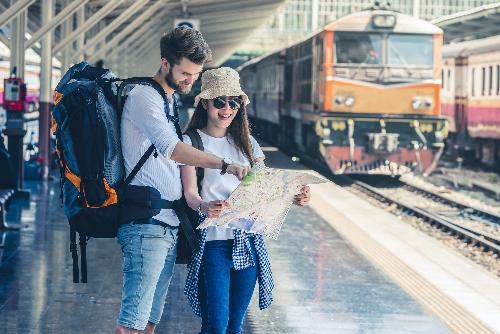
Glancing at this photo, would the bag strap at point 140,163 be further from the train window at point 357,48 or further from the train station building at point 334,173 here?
the train window at point 357,48

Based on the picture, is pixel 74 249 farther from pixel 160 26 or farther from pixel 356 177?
pixel 160 26

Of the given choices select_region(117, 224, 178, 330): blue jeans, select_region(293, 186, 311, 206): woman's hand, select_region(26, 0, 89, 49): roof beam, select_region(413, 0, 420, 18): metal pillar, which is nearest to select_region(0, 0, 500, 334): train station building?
select_region(26, 0, 89, 49): roof beam

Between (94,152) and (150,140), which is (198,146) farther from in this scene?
(94,152)

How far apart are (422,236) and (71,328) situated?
7.11 metres

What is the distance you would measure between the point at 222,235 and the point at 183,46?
0.84 metres

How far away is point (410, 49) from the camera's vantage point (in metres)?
21.0

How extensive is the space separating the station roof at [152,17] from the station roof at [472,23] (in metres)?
5.03

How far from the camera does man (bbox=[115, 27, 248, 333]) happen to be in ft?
15.1

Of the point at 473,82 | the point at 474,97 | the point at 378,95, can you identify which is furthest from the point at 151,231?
the point at 473,82

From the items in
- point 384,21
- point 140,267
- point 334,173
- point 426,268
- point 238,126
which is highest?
point 384,21

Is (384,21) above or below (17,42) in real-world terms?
above

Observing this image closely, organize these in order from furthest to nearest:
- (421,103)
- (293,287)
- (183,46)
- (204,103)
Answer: (421,103)
(293,287)
(204,103)
(183,46)

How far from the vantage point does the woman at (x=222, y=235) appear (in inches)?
190

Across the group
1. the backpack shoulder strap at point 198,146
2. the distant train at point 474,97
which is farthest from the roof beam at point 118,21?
the backpack shoulder strap at point 198,146
